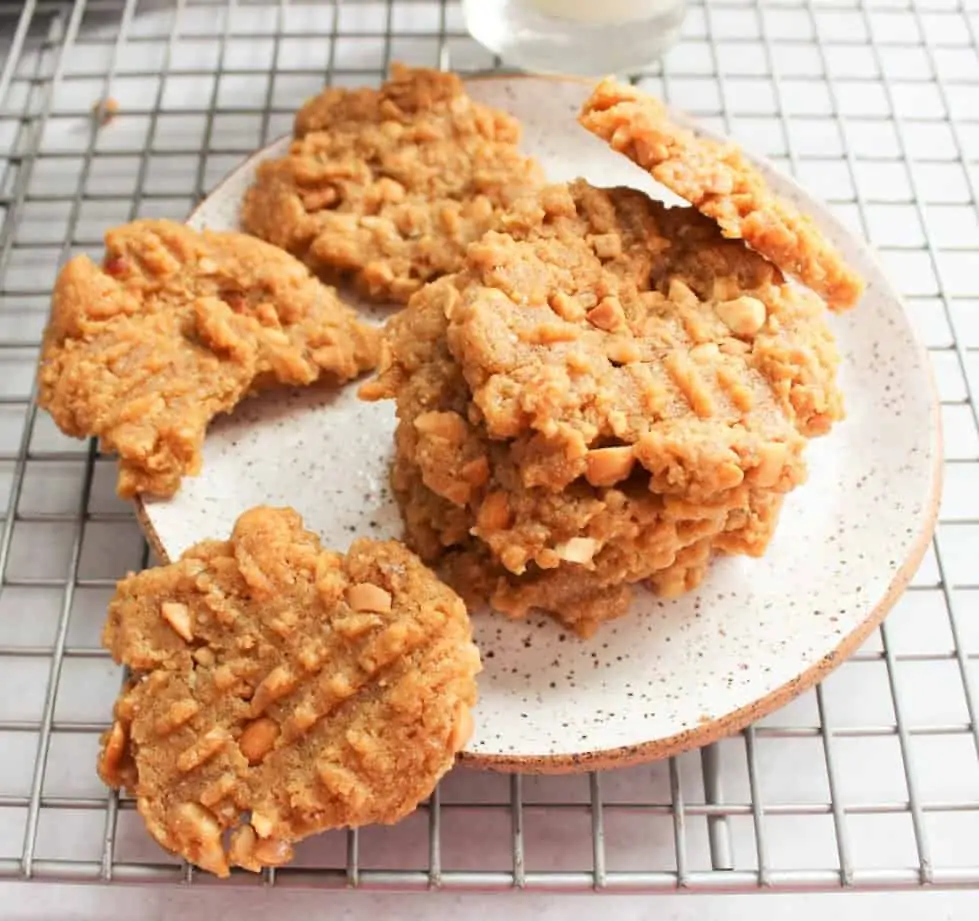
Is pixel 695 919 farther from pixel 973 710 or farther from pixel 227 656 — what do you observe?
pixel 227 656

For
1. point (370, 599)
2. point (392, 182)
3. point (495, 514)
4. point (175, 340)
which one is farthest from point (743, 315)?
point (175, 340)

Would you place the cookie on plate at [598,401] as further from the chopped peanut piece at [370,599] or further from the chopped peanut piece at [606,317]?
the chopped peanut piece at [370,599]

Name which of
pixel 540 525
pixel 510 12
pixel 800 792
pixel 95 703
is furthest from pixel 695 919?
pixel 510 12

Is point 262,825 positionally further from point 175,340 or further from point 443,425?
point 175,340

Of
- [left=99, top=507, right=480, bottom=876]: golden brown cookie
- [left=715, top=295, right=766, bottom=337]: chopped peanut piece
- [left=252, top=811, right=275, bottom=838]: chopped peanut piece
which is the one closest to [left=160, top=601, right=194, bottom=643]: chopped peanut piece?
[left=99, top=507, right=480, bottom=876]: golden brown cookie

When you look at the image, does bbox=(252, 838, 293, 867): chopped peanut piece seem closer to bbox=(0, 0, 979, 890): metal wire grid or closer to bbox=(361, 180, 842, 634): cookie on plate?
bbox=(0, 0, 979, 890): metal wire grid
